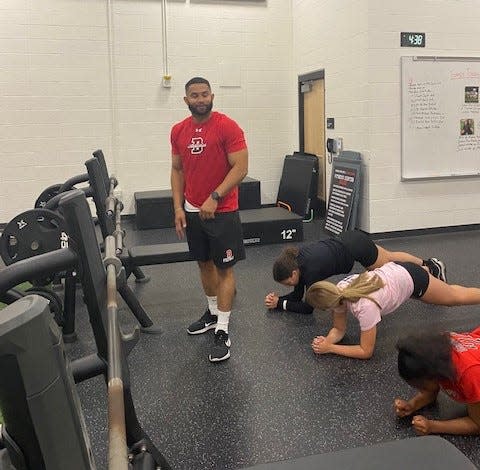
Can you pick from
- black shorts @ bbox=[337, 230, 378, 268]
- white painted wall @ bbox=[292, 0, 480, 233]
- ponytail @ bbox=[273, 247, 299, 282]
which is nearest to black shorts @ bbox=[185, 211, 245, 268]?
ponytail @ bbox=[273, 247, 299, 282]

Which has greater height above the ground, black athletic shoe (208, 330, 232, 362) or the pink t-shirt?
the pink t-shirt

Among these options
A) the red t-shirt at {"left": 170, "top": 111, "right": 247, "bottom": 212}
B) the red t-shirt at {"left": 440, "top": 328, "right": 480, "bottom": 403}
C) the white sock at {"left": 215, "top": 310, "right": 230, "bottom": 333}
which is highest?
the red t-shirt at {"left": 170, "top": 111, "right": 247, "bottom": 212}

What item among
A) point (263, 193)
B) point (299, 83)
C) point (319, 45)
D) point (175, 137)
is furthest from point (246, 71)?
point (175, 137)

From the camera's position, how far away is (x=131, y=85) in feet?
22.7

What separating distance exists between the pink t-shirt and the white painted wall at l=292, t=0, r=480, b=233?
271 centimetres

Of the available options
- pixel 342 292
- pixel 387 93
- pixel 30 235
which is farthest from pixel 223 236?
pixel 387 93

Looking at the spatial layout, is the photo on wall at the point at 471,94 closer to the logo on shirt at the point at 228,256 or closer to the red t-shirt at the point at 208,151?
the red t-shirt at the point at 208,151

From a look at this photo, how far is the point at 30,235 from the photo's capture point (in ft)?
10.8

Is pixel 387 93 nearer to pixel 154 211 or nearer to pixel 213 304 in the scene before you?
pixel 154 211

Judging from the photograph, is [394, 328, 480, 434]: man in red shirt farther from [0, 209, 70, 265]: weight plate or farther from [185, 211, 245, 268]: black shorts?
[0, 209, 70, 265]: weight plate

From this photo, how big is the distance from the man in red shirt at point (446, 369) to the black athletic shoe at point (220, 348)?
113 cm

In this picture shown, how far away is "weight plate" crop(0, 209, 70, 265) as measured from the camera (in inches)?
127

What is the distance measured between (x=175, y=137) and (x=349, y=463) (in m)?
2.27

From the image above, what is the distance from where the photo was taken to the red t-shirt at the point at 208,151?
2939 millimetres
